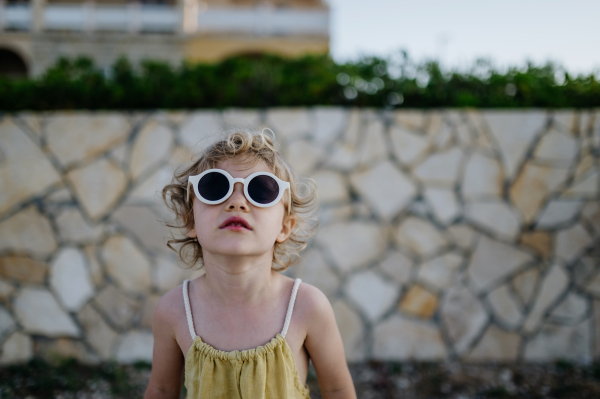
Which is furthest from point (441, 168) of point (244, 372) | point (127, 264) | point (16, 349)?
point (16, 349)

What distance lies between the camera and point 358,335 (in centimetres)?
315

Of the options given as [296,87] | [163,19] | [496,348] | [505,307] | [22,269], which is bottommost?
[496,348]

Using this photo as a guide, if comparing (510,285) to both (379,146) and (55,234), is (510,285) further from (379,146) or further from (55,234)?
(55,234)

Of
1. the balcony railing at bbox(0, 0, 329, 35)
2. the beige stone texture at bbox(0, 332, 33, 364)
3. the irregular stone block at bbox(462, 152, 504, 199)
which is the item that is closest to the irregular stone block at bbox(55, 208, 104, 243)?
the beige stone texture at bbox(0, 332, 33, 364)

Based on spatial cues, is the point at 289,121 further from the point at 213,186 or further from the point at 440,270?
the point at 213,186

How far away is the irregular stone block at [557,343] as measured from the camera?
10.3ft

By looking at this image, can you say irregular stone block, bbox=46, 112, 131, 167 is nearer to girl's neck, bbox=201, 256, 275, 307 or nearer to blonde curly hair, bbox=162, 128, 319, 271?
blonde curly hair, bbox=162, 128, 319, 271

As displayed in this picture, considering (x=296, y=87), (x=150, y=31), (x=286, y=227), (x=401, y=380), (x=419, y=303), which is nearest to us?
(x=286, y=227)

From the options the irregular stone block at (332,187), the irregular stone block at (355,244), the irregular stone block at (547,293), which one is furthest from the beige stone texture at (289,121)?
the irregular stone block at (547,293)

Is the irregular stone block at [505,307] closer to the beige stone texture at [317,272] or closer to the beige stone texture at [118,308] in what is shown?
the beige stone texture at [317,272]

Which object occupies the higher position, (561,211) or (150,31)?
(150,31)

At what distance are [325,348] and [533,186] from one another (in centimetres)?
270

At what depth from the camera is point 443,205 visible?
3209 millimetres

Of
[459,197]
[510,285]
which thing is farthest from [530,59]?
[510,285]
